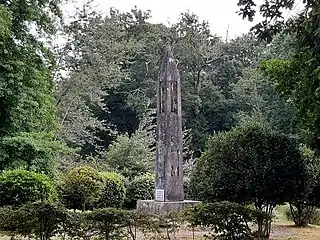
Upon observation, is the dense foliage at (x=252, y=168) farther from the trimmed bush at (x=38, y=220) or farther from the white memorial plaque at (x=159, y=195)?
the trimmed bush at (x=38, y=220)

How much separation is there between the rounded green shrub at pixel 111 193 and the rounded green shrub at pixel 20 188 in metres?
7.15

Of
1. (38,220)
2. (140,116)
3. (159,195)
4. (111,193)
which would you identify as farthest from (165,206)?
(140,116)

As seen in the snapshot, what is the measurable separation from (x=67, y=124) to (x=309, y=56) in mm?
19935

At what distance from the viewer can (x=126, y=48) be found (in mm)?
34250

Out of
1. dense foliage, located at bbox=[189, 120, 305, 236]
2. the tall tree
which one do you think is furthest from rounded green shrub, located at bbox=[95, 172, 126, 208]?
dense foliage, located at bbox=[189, 120, 305, 236]

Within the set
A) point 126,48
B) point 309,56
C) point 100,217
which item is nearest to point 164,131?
point 309,56

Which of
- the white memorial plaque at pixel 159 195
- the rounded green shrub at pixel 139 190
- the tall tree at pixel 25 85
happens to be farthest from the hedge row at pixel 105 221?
the rounded green shrub at pixel 139 190

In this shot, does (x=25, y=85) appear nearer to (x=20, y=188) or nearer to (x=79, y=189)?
(x=20, y=188)

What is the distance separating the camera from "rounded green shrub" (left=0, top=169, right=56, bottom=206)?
45.2 feet

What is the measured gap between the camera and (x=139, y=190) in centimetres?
2289

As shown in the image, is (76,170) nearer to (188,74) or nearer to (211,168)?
(211,168)

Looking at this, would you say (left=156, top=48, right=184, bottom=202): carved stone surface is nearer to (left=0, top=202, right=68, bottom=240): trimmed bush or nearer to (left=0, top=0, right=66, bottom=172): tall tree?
(left=0, top=0, right=66, bottom=172): tall tree

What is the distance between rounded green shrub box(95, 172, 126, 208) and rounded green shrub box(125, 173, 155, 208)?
971 millimetres

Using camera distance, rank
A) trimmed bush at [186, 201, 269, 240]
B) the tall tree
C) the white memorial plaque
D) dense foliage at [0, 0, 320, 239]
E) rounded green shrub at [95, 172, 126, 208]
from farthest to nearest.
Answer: rounded green shrub at [95, 172, 126, 208], the white memorial plaque, the tall tree, dense foliage at [0, 0, 320, 239], trimmed bush at [186, 201, 269, 240]
